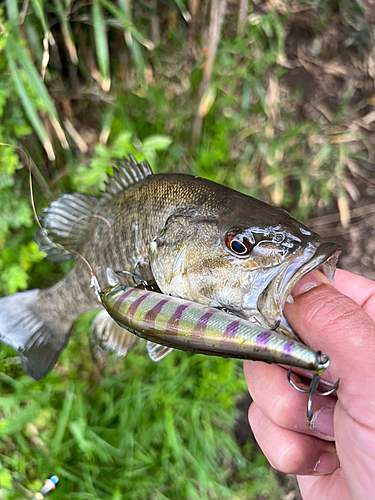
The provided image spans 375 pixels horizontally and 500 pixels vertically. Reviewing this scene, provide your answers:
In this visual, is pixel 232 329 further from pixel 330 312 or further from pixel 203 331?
pixel 330 312

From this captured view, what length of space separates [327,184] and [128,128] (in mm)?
2038

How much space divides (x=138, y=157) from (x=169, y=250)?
121 cm

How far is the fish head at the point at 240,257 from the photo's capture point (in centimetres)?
112

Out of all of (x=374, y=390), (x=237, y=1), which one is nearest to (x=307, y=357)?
(x=374, y=390)

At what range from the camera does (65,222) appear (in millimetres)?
1871

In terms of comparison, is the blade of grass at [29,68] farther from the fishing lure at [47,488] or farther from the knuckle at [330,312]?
the fishing lure at [47,488]

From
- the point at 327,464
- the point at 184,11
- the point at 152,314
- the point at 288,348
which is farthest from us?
the point at 184,11

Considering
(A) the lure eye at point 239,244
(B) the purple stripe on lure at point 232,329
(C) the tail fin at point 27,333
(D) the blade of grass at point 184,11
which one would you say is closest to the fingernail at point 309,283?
(A) the lure eye at point 239,244

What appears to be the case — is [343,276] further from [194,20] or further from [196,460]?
[194,20]

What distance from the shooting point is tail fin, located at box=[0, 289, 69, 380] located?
79.4 inches

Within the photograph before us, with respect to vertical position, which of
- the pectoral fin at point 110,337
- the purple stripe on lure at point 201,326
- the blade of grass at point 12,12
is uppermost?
the blade of grass at point 12,12

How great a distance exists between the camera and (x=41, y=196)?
2.69 metres

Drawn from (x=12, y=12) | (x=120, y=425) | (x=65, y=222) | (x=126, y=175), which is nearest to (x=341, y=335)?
(x=126, y=175)

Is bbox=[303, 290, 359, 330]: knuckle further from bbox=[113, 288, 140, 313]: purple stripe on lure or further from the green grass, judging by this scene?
the green grass
